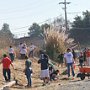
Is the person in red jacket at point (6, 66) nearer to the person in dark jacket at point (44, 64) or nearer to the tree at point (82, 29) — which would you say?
the person in dark jacket at point (44, 64)

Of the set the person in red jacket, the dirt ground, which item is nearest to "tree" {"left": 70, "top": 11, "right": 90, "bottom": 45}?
the dirt ground

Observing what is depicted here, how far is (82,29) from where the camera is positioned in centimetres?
8350

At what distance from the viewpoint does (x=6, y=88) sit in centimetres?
1986

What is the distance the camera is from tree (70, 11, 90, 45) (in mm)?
82344

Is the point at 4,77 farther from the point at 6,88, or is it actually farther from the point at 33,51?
the point at 33,51

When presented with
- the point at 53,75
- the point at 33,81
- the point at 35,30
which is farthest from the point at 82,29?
the point at 53,75

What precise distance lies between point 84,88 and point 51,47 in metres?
22.5

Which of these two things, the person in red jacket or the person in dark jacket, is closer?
the person in dark jacket

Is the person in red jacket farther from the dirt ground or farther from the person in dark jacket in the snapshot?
the person in dark jacket

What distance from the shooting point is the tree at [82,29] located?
82344 mm

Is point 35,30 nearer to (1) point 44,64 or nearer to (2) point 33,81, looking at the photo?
(2) point 33,81

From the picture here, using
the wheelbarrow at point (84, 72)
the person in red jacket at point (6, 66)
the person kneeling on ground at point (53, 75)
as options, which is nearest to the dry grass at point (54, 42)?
the person kneeling on ground at point (53, 75)

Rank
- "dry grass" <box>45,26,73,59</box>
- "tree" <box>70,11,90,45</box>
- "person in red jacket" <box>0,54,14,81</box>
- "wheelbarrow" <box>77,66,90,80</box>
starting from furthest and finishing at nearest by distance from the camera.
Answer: "tree" <box>70,11,90,45</box> → "dry grass" <box>45,26,73,59</box> → "wheelbarrow" <box>77,66,90,80</box> → "person in red jacket" <box>0,54,14,81</box>

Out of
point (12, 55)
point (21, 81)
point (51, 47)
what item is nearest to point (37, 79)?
point (21, 81)
